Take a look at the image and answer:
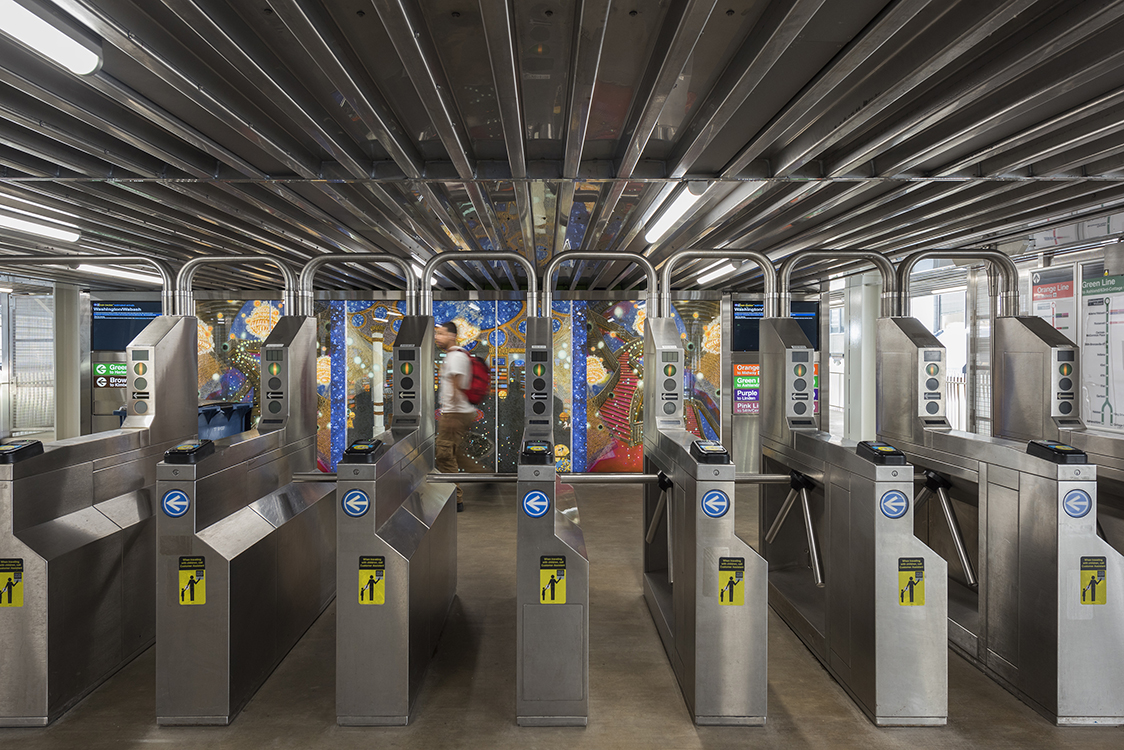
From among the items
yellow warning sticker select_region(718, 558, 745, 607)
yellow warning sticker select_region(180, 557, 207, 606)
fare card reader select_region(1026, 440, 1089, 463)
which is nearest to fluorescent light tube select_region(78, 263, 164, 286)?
yellow warning sticker select_region(180, 557, 207, 606)

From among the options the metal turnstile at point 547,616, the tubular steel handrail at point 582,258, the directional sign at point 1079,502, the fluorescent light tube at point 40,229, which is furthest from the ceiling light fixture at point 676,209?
the fluorescent light tube at point 40,229

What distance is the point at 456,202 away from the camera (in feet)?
14.8

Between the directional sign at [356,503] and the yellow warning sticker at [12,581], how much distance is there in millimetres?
1573

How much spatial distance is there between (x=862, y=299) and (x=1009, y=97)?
6.65 meters

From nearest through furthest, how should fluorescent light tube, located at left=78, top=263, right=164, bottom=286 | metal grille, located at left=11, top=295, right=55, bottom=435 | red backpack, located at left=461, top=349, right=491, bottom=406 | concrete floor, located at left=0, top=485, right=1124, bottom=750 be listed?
concrete floor, located at left=0, top=485, right=1124, bottom=750 → fluorescent light tube, located at left=78, top=263, right=164, bottom=286 → red backpack, located at left=461, top=349, right=491, bottom=406 → metal grille, located at left=11, top=295, right=55, bottom=435

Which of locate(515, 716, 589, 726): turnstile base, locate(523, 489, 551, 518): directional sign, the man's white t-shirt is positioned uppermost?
the man's white t-shirt

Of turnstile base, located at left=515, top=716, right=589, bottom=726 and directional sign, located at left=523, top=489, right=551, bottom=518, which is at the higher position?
directional sign, located at left=523, top=489, right=551, bottom=518

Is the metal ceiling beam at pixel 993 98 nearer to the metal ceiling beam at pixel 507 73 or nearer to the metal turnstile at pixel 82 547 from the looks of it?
the metal ceiling beam at pixel 507 73

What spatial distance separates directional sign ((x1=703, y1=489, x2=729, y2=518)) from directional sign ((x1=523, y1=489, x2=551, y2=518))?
0.78 meters

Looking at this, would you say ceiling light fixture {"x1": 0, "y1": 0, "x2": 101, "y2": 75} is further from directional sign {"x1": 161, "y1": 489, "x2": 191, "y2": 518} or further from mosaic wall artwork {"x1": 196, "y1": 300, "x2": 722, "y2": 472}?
mosaic wall artwork {"x1": 196, "y1": 300, "x2": 722, "y2": 472}

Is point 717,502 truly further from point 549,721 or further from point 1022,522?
point 1022,522

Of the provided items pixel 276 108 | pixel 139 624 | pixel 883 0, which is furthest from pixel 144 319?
pixel 883 0

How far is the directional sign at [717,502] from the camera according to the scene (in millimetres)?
2959

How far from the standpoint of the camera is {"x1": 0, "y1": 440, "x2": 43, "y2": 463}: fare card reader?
296 centimetres
